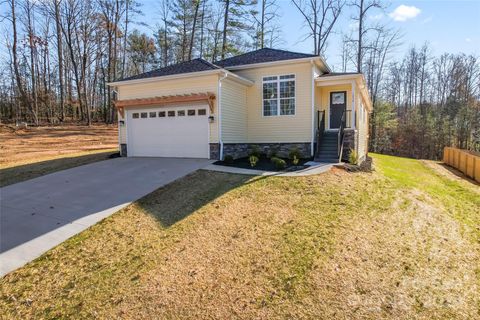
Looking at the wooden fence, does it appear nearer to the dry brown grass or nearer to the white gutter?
the white gutter

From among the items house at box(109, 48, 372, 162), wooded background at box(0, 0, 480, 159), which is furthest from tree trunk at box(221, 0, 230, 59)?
house at box(109, 48, 372, 162)

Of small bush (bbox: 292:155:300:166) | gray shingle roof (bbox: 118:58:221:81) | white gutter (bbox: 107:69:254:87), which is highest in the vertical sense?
gray shingle roof (bbox: 118:58:221:81)

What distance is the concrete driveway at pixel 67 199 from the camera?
5039 millimetres

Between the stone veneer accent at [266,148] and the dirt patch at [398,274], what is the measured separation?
20.4 feet

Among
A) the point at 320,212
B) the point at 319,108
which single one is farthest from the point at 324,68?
the point at 320,212

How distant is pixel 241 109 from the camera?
1255 cm

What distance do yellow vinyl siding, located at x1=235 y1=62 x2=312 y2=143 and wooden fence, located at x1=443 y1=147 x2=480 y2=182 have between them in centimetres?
936

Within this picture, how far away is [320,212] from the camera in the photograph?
6.09m

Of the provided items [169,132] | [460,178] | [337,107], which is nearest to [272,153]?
[337,107]

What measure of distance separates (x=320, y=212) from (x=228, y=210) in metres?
1.93

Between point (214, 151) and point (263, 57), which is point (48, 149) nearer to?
point (214, 151)

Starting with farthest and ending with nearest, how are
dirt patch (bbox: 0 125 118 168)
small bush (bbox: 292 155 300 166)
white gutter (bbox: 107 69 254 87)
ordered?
dirt patch (bbox: 0 125 118 168), white gutter (bbox: 107 69 254 87), small bush (bbox: 292 155 300 166)

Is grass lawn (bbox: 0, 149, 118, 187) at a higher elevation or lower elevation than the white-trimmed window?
lower

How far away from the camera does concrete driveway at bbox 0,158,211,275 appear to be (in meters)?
5.04
